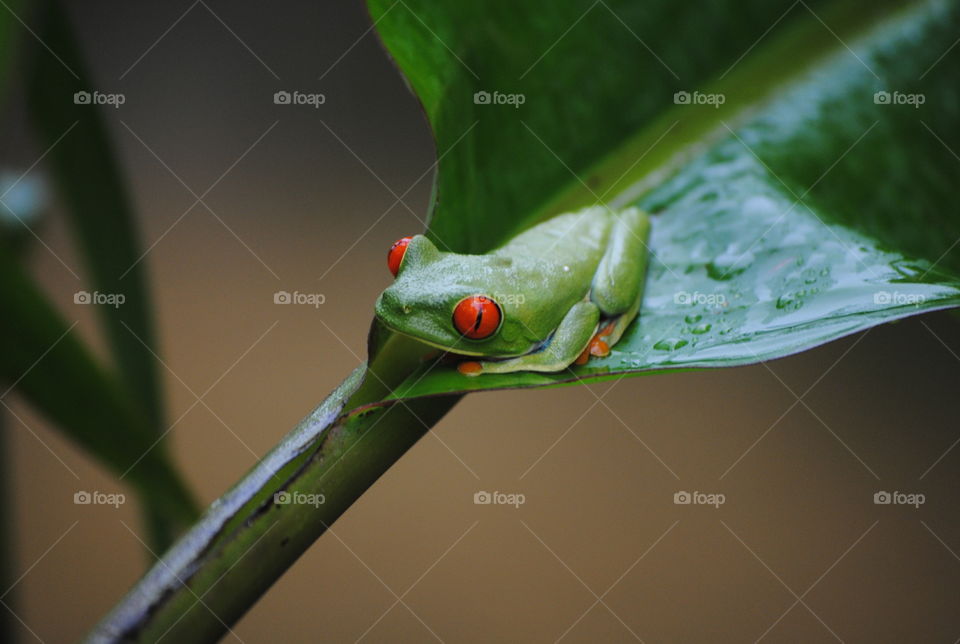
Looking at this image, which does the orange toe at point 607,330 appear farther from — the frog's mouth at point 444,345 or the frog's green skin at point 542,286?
the frog's mouth at point 444,345

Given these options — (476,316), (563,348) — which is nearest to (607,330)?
(563,348)

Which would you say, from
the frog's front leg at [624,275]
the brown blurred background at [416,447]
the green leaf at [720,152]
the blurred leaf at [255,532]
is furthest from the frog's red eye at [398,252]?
the brown blurred background at [416,447]

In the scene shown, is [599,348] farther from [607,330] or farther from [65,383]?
[65,383]

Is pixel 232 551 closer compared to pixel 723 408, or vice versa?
pixel 232 551

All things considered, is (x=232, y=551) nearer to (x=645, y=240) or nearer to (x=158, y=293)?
(x=645, y=240)

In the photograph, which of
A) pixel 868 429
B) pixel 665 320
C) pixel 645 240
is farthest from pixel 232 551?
pixel 868 429

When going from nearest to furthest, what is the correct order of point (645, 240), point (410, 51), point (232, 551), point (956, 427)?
point (232, 551)
point (410, 51)
point (645, 240)
point (956, 427)
